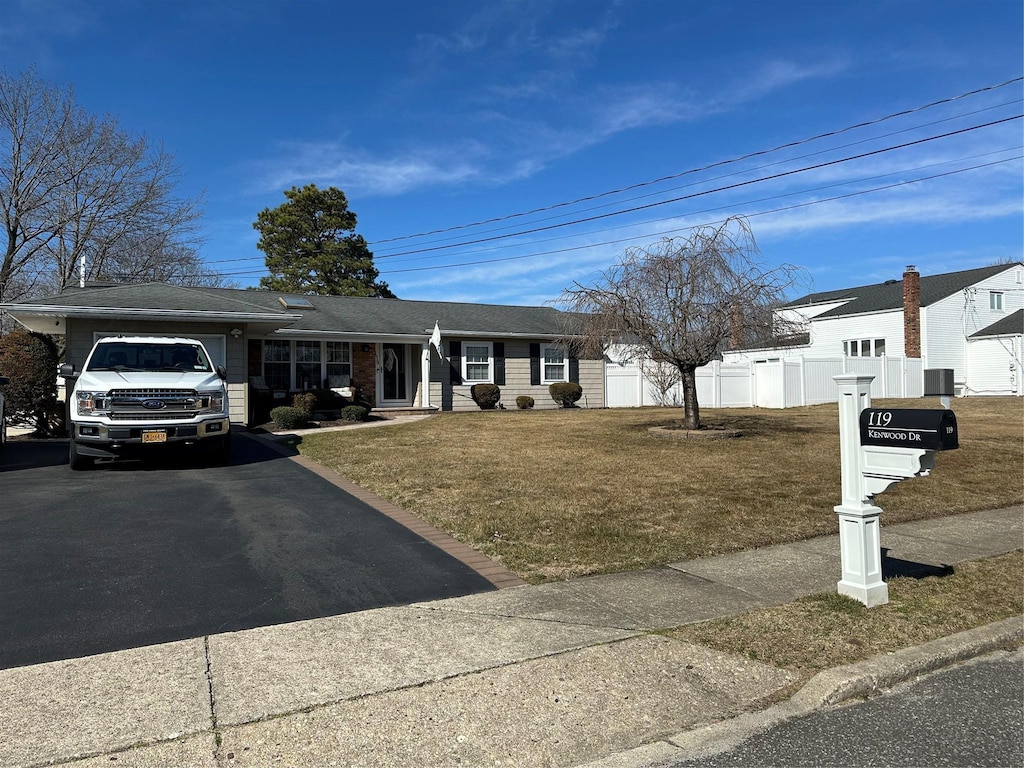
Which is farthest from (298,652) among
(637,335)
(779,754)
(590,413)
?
(590,413)

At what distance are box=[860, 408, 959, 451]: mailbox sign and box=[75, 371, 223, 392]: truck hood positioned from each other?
8.96 metres

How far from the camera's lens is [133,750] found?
3.00 m

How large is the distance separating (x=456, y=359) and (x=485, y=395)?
4.84 feet

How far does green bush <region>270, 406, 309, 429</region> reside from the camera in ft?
53.7

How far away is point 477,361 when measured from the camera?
2273 centimetres

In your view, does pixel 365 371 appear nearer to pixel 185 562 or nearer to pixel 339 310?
pixel 339 310

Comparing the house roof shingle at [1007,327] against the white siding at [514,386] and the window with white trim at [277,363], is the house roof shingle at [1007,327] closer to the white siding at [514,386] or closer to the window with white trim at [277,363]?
the white siding at [514,386]

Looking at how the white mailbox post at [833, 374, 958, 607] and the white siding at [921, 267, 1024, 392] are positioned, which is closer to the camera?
the white mailbox post at [833, 374, 958, 607]

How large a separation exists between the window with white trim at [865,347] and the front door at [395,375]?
22833mm

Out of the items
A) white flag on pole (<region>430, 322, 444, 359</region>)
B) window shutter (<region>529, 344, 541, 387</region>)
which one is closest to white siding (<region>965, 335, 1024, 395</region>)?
window shutter (<region>529, 344, 541, 387</region>)

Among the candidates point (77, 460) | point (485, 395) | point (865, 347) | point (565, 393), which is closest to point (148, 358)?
point (77, 460)

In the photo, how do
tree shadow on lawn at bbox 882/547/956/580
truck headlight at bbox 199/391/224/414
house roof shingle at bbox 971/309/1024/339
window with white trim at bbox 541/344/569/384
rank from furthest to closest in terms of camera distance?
house roof shingle at bbox 971/309/1024/339 < window with white trim at bbox 541/344/569/384 < truck headlight at bbox 199/391/224/414 < tree shadow on lawn at bbox 882/547/956/580

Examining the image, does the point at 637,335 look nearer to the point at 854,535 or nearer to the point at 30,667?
the point at 854,535

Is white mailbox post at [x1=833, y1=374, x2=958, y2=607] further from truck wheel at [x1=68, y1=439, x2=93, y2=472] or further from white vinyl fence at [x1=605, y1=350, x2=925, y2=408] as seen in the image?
white vinyl fence at [x1=605, y1=350, x2=925, y2=408]
